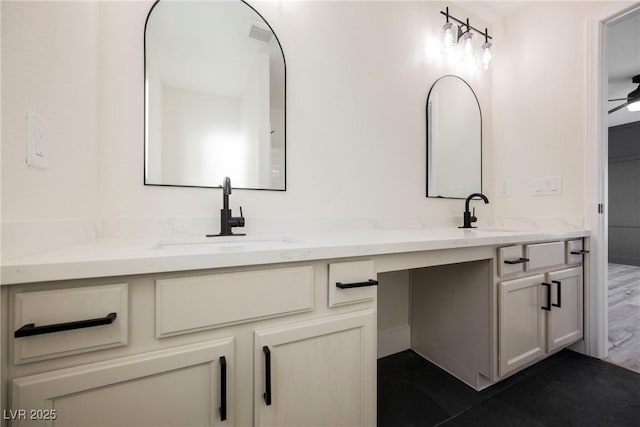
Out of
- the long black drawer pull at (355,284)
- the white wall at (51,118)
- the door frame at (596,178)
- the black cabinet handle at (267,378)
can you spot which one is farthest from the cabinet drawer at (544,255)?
the white wall at (51,118)

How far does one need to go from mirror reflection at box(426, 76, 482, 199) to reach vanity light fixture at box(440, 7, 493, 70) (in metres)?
0.18

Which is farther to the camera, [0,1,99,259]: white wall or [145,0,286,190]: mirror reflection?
[145,0,286,190]: mirror reflection

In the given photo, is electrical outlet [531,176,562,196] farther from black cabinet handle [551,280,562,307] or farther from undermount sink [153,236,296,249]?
undermount sink [153,236,296,249]

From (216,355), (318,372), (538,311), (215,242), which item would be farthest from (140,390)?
(538,311)

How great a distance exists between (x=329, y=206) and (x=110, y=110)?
1056 millimetres

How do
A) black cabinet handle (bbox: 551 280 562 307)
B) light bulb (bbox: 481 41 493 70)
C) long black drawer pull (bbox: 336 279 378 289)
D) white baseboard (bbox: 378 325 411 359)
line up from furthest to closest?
1. light bulb (bbox: 481 41 493 70)
2. white baseboard (bbox: 378 325 411 359)
3. black cabinet handle (bbox: 551 280 562 307)
4. long black drawer pull (bbox: 336 279 378 289)

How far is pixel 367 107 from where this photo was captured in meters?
1.64

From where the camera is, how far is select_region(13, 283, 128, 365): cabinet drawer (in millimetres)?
530

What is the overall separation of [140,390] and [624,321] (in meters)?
3.29

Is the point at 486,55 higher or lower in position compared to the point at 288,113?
higher

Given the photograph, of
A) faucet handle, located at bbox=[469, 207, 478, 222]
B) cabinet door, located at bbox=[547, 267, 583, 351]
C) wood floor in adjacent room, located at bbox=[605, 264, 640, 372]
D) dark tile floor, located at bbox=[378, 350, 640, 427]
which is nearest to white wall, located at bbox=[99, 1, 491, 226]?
faucet handle, located at bbox=[469, 207, 478, 222]

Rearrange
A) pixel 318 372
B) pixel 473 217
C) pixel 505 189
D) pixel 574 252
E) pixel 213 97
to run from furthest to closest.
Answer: pixel 505 189 → pixel 473 217 → pixel 574 252 → pixel 213 97 → pixel 318 372

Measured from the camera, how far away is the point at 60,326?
0.54 meters

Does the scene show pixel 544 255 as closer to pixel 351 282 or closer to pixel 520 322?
pixel 520 322
